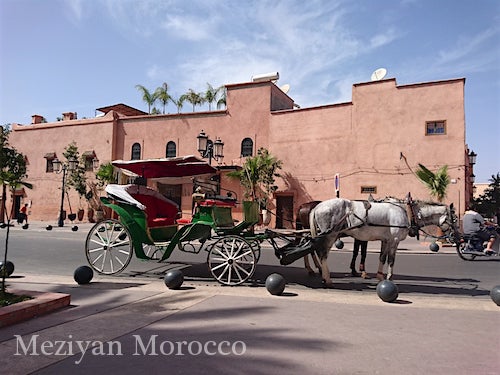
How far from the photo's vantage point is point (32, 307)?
15.9 ft

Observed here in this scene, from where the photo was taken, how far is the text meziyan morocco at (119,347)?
3646 millimetres

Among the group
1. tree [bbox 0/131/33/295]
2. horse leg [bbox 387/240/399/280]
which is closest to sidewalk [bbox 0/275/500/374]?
horse leg [bbox 387/240/399/280]

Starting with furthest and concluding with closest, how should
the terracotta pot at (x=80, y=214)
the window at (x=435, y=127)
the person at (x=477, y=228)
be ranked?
the terracotta pot at (x=80, y=214) → the window at (x=435, y=127) → the person at (x=477, y=228)

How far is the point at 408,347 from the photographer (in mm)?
3902

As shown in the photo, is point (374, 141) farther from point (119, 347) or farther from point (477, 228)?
point (119, 347)

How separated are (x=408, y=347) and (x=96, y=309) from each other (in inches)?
162

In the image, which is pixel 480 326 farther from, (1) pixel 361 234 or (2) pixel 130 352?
(2) pixel 130 352

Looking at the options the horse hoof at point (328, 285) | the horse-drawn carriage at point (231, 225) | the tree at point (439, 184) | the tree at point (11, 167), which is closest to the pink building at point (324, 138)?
the tree at point (439, 184)

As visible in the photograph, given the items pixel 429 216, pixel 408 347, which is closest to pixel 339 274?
pixel 429 216

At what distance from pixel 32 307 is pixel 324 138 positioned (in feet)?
71.6

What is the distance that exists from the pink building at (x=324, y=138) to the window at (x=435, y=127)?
0.18ft

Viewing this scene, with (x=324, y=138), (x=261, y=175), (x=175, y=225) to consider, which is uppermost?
(x=324, y=138)

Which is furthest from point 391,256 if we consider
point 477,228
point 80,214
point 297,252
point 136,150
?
point 80,214

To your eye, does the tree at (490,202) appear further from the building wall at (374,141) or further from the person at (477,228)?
the person at (477,228)
